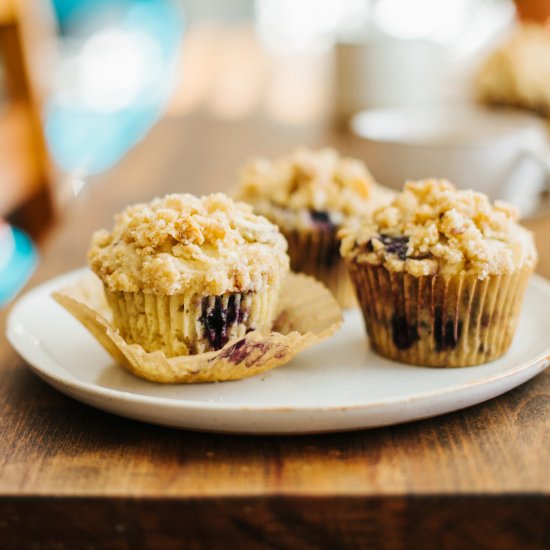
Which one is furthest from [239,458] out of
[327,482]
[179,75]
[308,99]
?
[179,75]

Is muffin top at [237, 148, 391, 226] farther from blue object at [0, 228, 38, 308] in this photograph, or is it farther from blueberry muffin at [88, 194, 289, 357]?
blue object at [0, 228, 38, 308]

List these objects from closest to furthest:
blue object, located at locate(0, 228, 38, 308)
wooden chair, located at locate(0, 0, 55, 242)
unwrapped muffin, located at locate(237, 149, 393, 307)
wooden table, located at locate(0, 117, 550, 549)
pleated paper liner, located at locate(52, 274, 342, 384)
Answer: wooden table, located at locate(0, 117, 550, 549) → pleated paper liner, located at locate(52, 274, 342, 384) → unwrapped muffin, located at locate(237, 149, 393, 307) → wooden chair, located at locate(0, 0, 55, 242) → blue object, located at locate(0, 228, 38, 308)

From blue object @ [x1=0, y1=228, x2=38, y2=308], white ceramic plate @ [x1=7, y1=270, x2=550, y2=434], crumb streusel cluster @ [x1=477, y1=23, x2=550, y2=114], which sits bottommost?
blue object @ [x1=0, y1=228, x2=38, y2=308]

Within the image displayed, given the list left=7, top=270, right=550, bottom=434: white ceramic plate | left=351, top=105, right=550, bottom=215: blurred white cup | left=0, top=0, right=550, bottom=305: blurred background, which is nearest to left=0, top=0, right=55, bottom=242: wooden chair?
left=0, top=0, right=550, bottom=305: blurred background

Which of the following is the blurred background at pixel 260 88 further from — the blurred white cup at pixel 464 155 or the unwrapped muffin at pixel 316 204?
the unwrapped muffin at pixel 316 204

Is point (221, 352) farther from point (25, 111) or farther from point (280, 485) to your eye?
point (25, 111)

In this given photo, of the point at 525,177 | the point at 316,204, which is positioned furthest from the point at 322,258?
the point at 525,177

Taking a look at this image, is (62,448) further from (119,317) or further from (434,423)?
(434,423)
